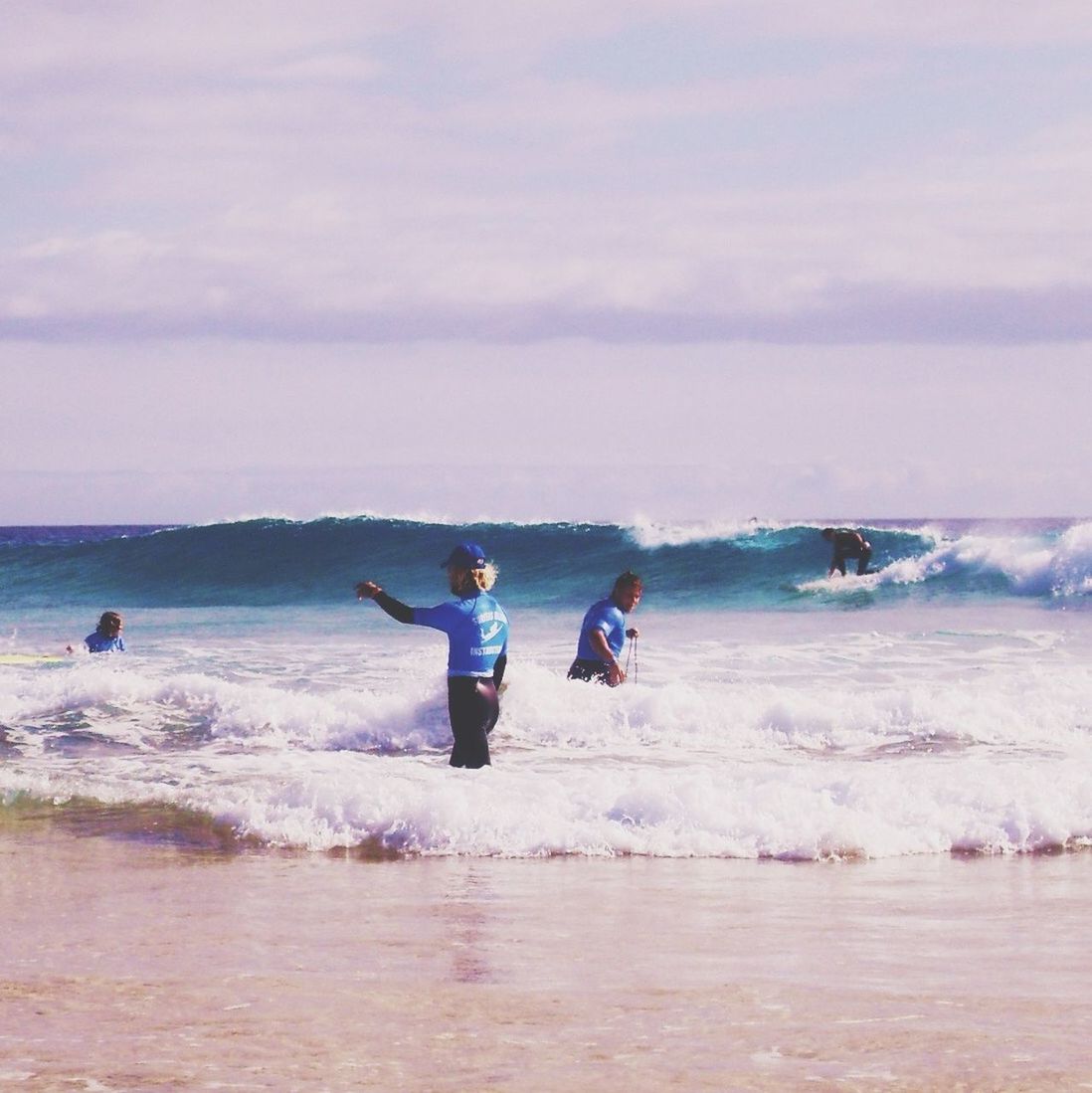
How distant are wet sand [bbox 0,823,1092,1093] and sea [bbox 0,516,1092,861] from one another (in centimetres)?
50

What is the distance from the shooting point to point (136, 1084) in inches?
160

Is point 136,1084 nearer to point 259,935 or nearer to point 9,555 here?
point 259,935

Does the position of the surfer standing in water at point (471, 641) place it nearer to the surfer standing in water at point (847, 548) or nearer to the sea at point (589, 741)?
the sea at point (589, 741)

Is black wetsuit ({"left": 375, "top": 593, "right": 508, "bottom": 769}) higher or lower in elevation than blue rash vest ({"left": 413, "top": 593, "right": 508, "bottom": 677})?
lower

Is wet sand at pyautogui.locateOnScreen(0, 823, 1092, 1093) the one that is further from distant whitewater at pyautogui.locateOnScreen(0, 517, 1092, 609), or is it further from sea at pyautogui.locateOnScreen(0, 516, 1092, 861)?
distant whitewater at pyautogui.locateOnScreen(0, 517, 1092, 609)

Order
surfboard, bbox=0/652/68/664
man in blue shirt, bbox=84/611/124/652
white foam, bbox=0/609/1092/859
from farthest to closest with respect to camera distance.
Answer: surfboard, bbox=0/652/68/664 < man in blue shirt, bbox=84/611/124/652 < white foam, bbox=0/609/1092/859

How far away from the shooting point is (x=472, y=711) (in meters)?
9.13

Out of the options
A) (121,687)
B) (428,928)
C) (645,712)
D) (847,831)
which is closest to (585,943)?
(428,928)

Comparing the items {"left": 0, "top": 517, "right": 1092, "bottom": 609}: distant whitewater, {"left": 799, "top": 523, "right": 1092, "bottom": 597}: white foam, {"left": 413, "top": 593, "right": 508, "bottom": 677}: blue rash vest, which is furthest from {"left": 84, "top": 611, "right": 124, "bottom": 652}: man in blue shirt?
{"left": 799, "top": 523, "right": 1092, "bottom": 597}: white foam

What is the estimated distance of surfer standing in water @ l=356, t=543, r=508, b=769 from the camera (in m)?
8.90

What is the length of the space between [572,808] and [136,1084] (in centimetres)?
456

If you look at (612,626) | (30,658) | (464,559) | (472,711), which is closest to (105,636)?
(30,658)

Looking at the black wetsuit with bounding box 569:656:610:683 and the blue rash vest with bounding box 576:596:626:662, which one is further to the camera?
the black wetsuit with bounding box 569:656:610:683

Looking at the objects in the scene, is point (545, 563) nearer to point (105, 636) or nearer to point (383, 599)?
point (105, 636)
